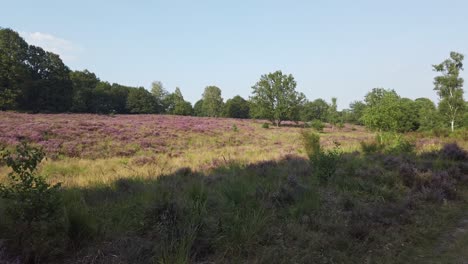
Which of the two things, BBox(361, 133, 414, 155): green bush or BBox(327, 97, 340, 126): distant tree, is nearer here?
BBox(361, 133, 414, 155): green bush

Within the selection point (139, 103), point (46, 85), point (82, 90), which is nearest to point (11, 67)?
point (46, 85)

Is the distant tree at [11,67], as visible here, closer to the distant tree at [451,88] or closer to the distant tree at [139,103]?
the distant tree at [139,103]

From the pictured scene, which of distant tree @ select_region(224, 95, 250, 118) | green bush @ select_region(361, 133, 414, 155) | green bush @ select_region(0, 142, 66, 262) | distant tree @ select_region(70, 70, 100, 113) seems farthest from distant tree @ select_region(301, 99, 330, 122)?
green bush @ select_region(0, 142, 66, 262)

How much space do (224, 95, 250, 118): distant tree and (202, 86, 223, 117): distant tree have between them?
235cm

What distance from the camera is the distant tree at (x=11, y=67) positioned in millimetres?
41500

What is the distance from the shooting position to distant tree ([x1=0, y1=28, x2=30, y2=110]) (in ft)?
136

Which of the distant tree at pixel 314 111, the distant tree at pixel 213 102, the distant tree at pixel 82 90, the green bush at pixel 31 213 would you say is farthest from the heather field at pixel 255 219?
the distant tree at pixel 314 111

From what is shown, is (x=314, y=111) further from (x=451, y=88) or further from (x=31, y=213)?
(x=31, y=213)

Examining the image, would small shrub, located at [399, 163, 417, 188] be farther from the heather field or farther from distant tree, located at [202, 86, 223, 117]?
distant tree, located at [202, 86, 223, 117]

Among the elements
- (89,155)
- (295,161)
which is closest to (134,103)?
(89,155)

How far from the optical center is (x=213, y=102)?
92.6 meters

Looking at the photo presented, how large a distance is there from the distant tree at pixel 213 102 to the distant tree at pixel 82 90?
32750mm

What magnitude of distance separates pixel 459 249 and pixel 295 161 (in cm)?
870

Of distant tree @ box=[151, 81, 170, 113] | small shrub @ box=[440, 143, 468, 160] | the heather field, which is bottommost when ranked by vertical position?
the heather field
